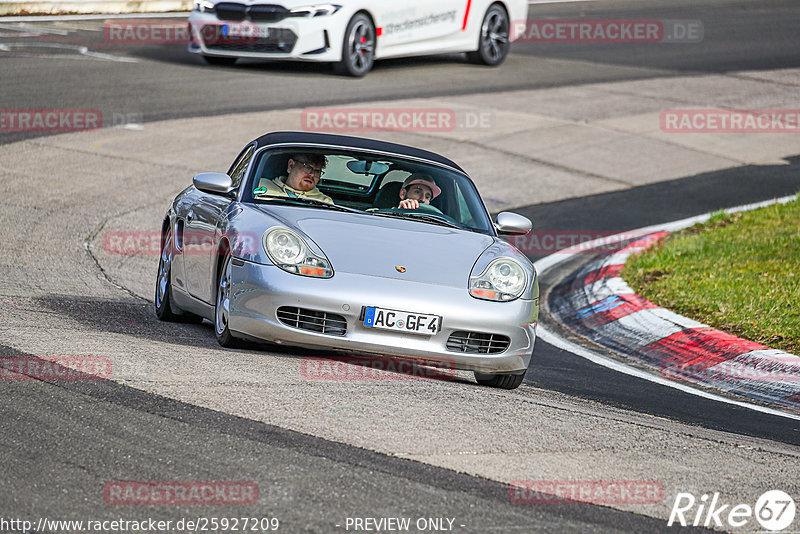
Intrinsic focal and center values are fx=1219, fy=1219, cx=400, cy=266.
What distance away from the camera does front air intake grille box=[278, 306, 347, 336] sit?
6461 mm

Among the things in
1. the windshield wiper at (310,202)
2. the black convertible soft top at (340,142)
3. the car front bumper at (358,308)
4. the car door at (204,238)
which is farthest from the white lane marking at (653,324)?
the car door at (204,238)

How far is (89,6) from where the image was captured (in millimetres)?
24422

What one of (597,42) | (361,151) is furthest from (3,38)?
(361,151)

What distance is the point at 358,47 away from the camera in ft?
61.9

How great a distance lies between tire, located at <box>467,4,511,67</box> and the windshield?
13.5 metres

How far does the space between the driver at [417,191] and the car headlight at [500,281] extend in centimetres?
89

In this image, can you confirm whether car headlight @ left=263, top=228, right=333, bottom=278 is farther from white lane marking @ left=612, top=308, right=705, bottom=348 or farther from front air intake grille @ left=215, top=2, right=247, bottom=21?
front air intake grille @ left=215, top=2, right=247, bottom=21

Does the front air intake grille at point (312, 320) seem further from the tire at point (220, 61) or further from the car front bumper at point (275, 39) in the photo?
the tire at point (220, 61)

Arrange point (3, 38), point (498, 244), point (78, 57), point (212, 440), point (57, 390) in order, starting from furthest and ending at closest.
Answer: point (3, 38)
point (78, 57)
point (498, 244)
point (57, 390)
point (212, 440)

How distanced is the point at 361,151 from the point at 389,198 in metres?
0.37

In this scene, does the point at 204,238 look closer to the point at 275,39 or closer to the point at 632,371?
the point at 632,371

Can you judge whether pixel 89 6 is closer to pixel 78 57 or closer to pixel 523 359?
pixel 78 57

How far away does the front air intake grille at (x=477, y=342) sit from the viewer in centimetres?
663

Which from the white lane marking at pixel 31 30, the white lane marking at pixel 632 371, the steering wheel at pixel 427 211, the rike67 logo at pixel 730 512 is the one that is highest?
the white lane marking at pixel 31 30
